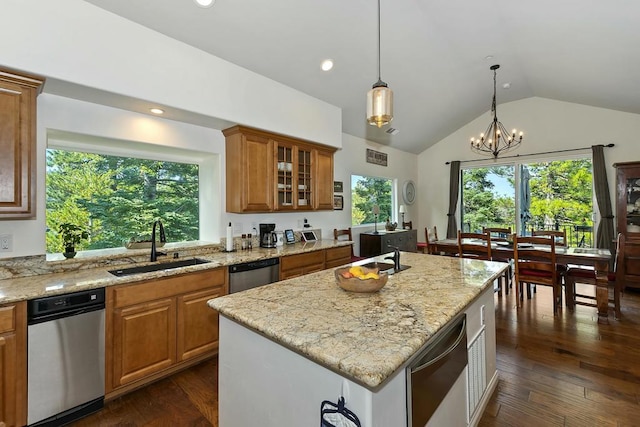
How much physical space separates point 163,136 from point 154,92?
0.53 metres

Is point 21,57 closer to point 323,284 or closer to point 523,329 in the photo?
point 323,284

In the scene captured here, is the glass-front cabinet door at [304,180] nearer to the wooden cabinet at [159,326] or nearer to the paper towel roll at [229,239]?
the paper towel roll at [229,239]

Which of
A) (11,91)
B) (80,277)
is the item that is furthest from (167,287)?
(11,91)

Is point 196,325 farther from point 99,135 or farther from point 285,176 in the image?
point 285,176

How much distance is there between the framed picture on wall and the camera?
4866 mm

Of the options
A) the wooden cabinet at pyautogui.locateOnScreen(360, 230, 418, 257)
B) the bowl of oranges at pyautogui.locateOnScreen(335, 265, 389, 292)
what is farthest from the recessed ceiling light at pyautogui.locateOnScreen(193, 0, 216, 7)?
the wooden cabinet at pyautogui.locateOnScreen(360, 230, 418, 257)

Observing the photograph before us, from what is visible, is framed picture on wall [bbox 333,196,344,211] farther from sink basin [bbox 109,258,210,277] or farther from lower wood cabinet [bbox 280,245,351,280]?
sink basin [bbox 109,258,210,277]

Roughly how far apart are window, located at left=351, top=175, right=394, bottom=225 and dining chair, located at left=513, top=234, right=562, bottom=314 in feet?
8.32

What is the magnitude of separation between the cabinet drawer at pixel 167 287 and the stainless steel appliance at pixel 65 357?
0.44ft

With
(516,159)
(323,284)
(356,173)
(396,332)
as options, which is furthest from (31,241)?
(516,159)

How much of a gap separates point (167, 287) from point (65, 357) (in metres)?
0.70

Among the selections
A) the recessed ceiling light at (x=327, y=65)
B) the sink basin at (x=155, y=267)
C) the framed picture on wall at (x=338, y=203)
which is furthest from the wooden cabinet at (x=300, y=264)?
the recessed ceiling light at (x=327, y=65)

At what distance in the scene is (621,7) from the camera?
250 centimetres

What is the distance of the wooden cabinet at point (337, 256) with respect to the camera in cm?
378
